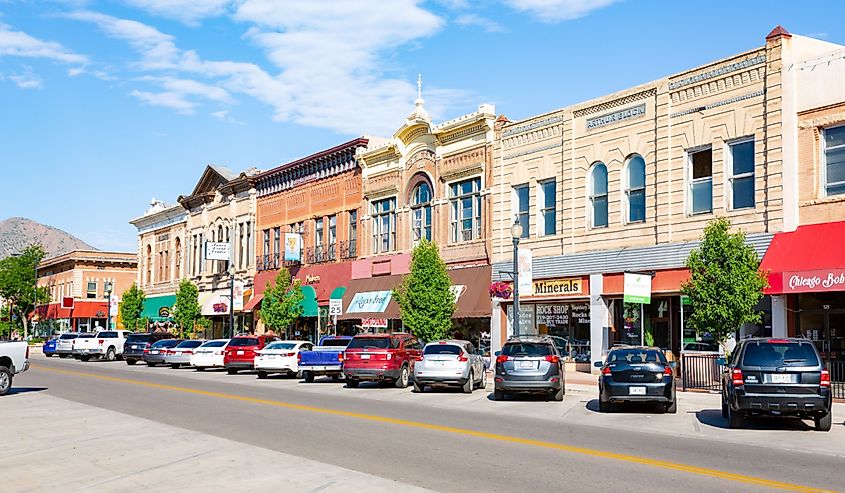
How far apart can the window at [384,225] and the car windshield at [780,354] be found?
28.7 meters

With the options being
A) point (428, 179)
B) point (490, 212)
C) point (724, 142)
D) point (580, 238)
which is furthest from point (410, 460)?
point (428, 179)

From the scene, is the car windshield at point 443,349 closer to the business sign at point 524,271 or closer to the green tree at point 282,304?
the business sign at point 524,271

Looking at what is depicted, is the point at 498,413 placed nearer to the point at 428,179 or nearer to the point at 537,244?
the point at 537,244

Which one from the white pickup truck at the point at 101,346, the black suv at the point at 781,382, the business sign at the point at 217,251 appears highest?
the business sign at the point at 217,251

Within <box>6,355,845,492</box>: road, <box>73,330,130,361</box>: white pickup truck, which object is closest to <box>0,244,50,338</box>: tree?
<box>73,330,130,361</box>: white pickup truck

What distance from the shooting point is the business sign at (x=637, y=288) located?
2738 centimetres

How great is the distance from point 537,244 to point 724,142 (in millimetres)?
9159

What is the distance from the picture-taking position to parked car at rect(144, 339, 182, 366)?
4153cm

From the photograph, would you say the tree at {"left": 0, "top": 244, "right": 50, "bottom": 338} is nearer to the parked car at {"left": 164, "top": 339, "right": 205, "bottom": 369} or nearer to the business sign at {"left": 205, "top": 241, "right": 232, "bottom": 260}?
the business sign at {"left": 205, "top": 241, "right": 232, "bottom": 260}

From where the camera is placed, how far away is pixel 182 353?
132ft

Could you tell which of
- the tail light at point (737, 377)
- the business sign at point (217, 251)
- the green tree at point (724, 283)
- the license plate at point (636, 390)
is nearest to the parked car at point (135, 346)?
the business sign at point (217, 251)

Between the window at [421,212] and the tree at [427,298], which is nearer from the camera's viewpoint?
the tree at [427,298]

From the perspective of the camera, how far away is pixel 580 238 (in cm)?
3319

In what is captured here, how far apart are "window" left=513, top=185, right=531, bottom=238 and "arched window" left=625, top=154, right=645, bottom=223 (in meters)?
5.34
